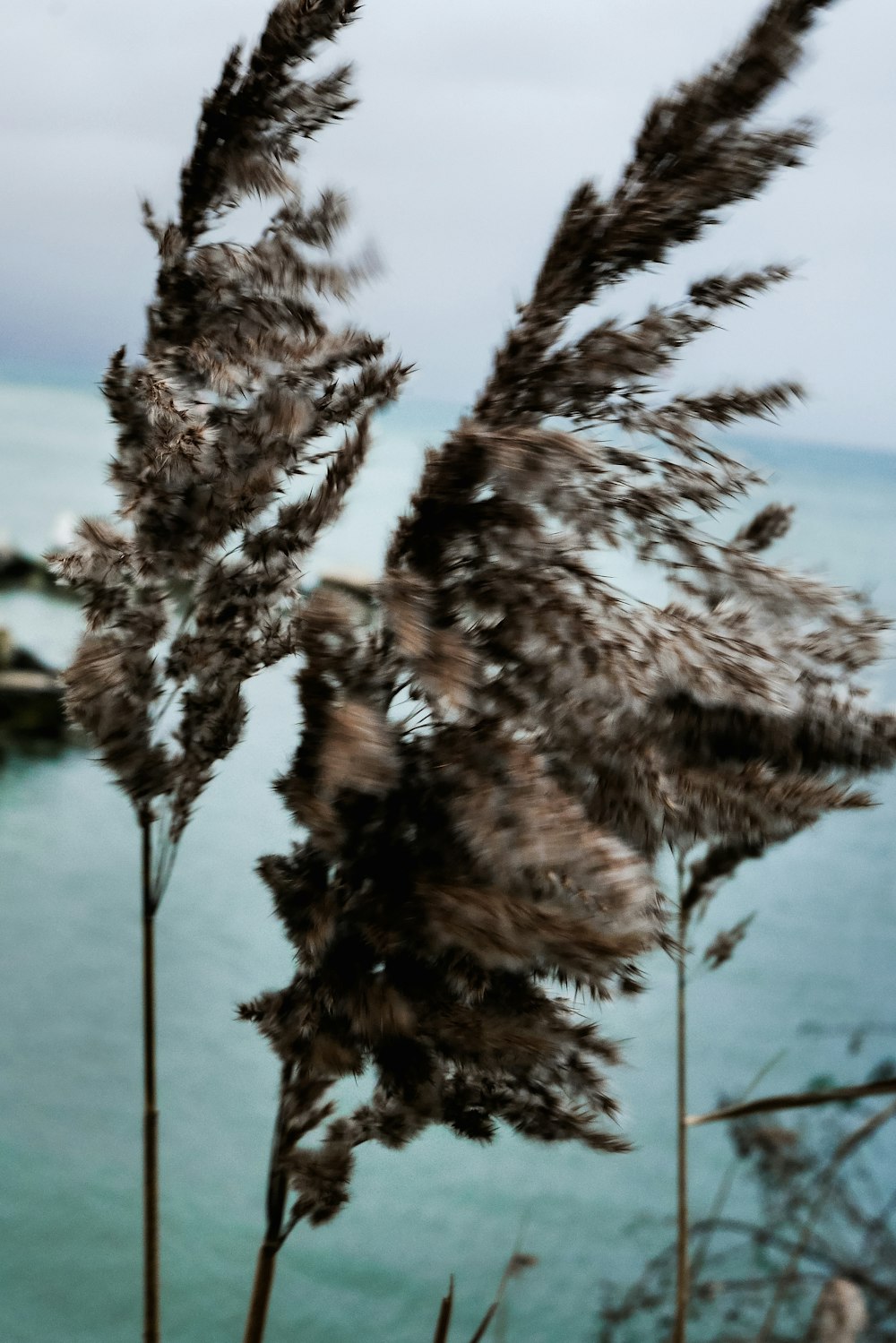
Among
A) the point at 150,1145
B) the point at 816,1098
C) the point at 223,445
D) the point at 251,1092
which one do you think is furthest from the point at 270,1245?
the point at 251,1092

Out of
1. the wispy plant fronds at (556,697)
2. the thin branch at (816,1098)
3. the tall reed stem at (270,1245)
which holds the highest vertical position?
the wispy plant fronds at (556,697)

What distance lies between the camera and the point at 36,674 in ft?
11.4

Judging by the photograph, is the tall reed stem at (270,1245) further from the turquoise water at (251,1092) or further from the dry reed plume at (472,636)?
the turquoise water at (251,1092)

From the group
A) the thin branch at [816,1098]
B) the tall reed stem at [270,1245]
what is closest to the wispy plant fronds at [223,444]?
the tall reed stem at [270,1245]

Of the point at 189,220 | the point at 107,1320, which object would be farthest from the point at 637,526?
the point at 107,1320

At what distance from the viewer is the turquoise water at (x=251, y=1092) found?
4.61ft

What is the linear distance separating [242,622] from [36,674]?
329 centimetres

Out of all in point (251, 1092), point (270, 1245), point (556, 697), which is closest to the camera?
point (556, 697)

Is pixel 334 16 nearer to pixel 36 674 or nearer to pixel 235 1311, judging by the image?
pixel 235 1311

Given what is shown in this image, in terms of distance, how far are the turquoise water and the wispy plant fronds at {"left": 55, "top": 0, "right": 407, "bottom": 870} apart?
0.52 m

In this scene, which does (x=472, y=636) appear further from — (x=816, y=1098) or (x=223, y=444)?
(x=816, y=1098)

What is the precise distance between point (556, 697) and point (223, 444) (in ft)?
0.57

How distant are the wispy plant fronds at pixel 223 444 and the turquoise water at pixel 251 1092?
0.52 metres

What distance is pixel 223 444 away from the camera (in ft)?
1.40
